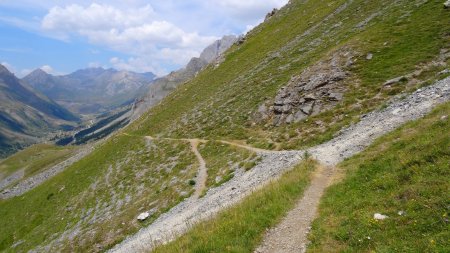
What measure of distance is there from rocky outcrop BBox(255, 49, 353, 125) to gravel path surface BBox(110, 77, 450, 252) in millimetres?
8365

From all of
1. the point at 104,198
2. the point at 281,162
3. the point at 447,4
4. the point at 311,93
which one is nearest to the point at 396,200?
the point at 281,162

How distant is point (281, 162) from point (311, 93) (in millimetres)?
15224

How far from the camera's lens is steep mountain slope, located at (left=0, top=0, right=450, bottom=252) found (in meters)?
34.7

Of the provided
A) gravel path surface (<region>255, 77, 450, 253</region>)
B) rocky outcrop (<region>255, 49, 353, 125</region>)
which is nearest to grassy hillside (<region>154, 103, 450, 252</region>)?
gravel path surface (<region>255, 77, 450, 253</region>)

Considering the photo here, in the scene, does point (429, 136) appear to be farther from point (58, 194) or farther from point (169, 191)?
point (58, 194)

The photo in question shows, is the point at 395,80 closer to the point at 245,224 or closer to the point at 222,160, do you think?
the point at 222,160

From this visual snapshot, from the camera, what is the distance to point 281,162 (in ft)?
101

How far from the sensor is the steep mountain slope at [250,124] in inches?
1366

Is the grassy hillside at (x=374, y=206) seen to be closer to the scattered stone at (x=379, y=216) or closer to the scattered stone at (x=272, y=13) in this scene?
the scattered stone at (x=379, y=216)

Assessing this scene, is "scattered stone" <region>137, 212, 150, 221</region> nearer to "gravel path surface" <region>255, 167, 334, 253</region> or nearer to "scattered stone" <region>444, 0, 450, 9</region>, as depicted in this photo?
"gravel path surface" <region>255, 167, 334, 253</region>

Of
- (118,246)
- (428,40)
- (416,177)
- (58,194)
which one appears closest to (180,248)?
(416,177)

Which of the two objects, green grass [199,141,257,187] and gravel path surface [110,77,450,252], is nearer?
gravel path surface [110,77,450,252]

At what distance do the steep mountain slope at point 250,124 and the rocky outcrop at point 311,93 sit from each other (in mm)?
178

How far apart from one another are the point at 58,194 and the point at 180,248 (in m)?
57.6
